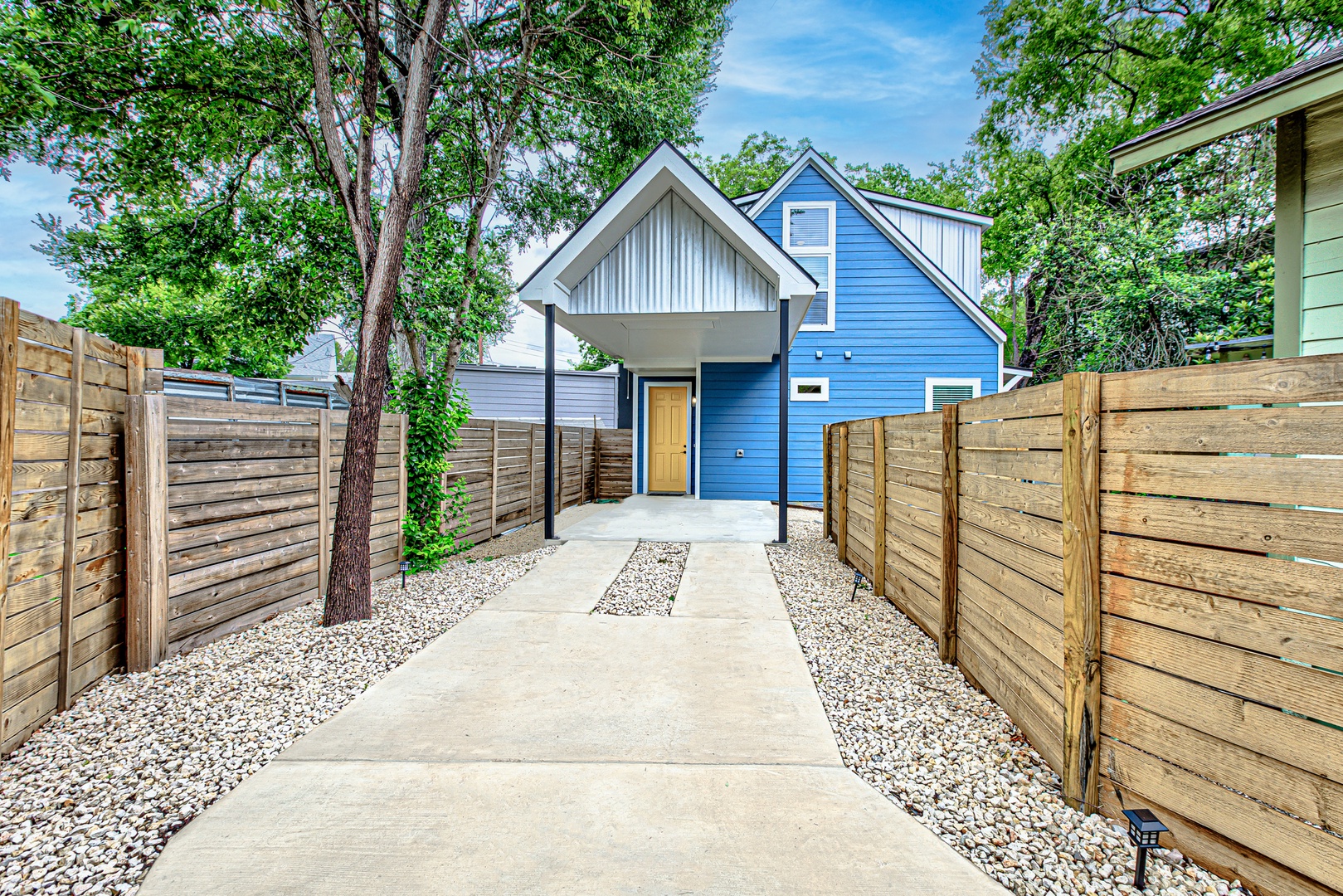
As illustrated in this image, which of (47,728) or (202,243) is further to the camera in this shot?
(202,243)

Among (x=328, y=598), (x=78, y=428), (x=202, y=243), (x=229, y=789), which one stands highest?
(x=202, y=243)

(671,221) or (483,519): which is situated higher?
(671,221)

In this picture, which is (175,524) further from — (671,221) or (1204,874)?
(671,221)

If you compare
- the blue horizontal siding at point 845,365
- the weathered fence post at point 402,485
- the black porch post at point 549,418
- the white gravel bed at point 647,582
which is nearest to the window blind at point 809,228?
the blue horizontal siding at point 845,365

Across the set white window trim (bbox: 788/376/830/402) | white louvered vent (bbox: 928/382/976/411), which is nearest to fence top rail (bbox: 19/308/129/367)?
white window trim (bbox: 788/376/830/402)

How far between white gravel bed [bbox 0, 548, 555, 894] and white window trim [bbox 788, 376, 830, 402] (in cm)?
777

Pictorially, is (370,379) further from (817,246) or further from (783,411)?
(817,246)

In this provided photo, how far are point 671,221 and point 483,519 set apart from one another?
4.46 metres

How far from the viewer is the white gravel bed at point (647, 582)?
4395 millimetres

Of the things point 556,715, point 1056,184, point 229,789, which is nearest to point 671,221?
point 556,715

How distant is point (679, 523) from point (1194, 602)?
6588mm

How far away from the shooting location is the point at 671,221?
277 inches

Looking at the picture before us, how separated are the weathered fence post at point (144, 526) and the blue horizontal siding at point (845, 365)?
26.8 ft

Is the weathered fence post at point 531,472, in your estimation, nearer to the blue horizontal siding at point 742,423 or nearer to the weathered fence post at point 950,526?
the blue horizontal siding at point 742,423
